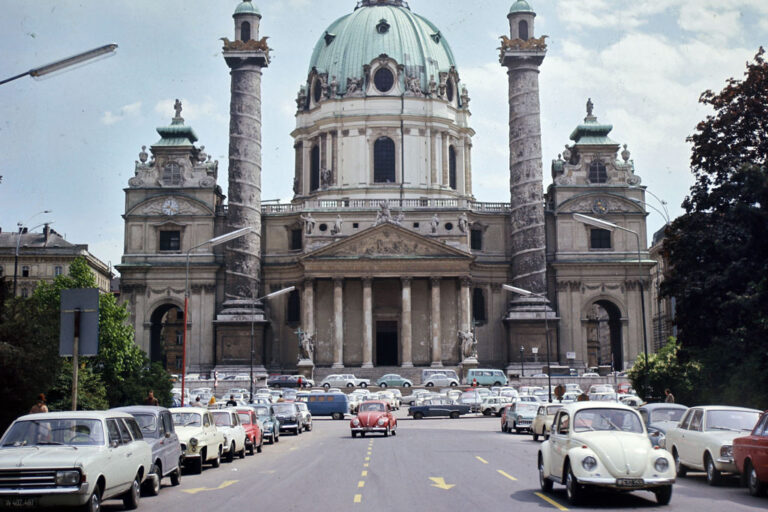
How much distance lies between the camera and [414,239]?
246 feet

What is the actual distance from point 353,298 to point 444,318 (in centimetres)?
743

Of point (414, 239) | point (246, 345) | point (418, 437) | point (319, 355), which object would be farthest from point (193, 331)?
point (418, 437)

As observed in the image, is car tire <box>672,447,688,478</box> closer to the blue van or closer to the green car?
the blue van

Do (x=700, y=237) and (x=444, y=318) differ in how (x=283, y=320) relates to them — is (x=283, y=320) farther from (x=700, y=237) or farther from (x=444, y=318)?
(x=700, y=237)

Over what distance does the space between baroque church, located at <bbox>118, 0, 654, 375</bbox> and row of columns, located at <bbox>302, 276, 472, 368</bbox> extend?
0.11 m

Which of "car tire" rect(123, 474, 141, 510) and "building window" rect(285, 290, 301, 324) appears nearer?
"car tire" rect(123, 474, 141, 510)

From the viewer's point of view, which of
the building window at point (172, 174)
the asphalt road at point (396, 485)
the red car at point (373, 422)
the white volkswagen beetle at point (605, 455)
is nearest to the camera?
the white volkswagen beetle at point (605, 455)

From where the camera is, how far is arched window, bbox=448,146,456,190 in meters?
87.1

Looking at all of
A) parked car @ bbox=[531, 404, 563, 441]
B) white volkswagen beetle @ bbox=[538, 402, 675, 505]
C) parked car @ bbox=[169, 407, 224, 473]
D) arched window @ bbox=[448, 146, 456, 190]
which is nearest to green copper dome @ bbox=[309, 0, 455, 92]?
arched window @ bbox=[448, 146, 456, 190]

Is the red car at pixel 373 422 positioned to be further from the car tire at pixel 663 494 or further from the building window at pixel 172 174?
the building window at pixel 172 174

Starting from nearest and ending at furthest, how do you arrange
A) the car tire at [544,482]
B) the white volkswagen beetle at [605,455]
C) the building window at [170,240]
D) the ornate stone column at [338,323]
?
1. the white volkswagen beetle at [605,455]
2. the car tire at [544,482]
3. the ornate stone column at [338,323]
4. the building window at [170,240]

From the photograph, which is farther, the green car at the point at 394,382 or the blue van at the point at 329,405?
the green car at the point at 394,382

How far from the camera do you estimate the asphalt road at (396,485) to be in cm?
1609

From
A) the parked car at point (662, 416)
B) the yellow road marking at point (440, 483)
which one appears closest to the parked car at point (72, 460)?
the yellow road marking at point (440, 483)
